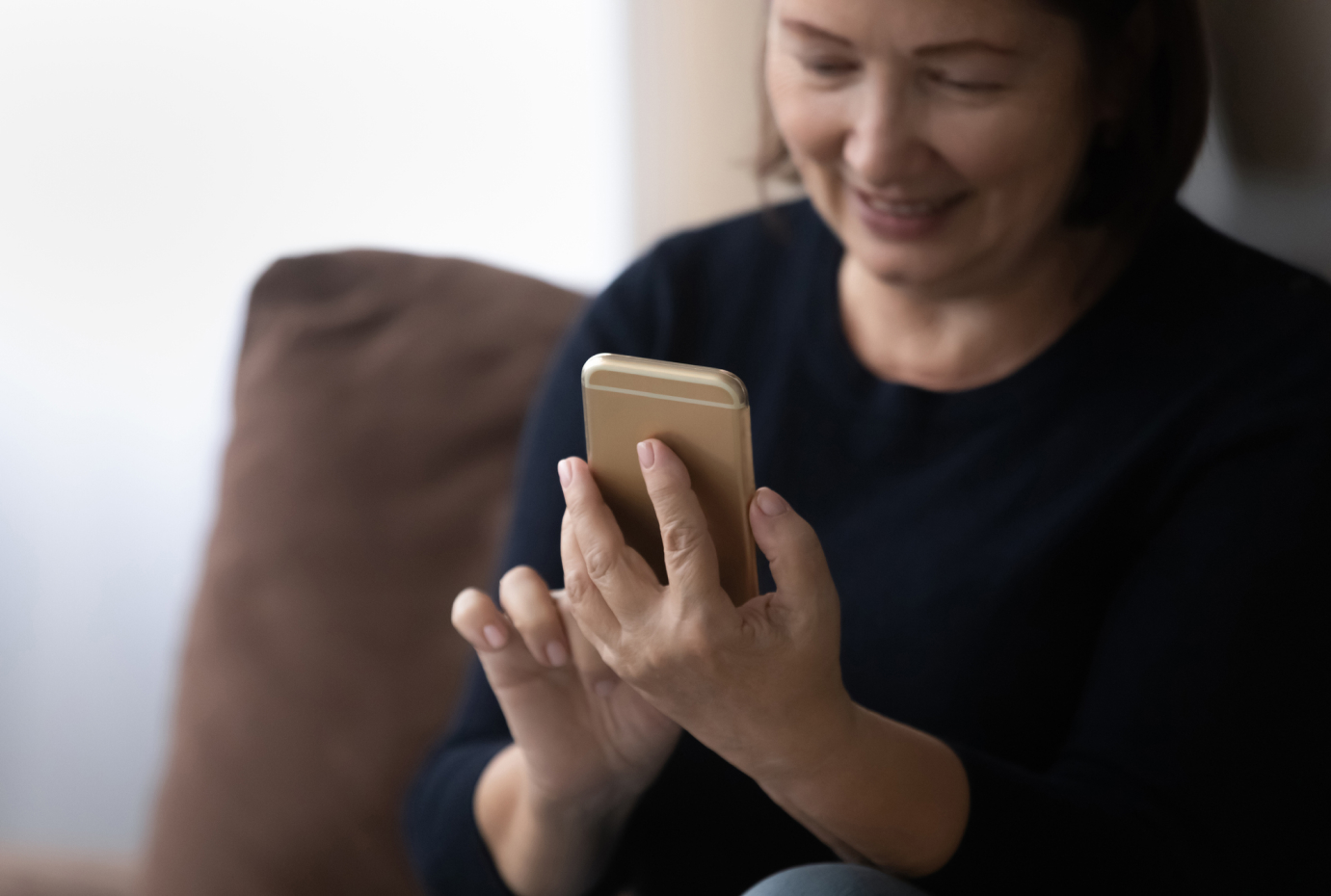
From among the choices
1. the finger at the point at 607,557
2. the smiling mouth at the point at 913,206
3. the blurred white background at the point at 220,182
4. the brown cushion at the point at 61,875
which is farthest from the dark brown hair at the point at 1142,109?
the brown cushion at the point at 61,875

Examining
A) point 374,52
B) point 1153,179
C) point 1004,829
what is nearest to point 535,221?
point 374,52

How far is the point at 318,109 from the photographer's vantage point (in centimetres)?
162

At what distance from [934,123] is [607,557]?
405 millimetres

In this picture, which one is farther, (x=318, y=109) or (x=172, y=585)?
(x=172, y=585)

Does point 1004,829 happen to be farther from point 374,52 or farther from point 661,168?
point 374,52

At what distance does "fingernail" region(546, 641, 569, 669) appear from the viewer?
2.41 feet

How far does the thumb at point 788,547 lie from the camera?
593 mm

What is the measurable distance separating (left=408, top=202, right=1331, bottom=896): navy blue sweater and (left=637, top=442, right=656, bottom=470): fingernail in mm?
314

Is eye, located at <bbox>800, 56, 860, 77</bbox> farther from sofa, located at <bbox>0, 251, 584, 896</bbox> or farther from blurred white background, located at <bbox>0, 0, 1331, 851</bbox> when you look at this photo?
blurred white background, located at <bbox>0, 0, 1331, 851</bbox>

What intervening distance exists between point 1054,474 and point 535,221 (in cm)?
106

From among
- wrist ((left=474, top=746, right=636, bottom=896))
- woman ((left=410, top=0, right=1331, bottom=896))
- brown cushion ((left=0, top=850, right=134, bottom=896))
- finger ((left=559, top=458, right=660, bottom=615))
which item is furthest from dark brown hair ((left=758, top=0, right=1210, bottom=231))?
brown cushion ((left=0, top=850, right=134, bottom=896))

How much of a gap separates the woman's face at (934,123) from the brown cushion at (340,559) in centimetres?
49

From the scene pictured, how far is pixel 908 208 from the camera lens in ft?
2.80

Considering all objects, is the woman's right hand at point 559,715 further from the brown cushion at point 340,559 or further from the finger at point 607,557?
the brown cushion at point 340,559
